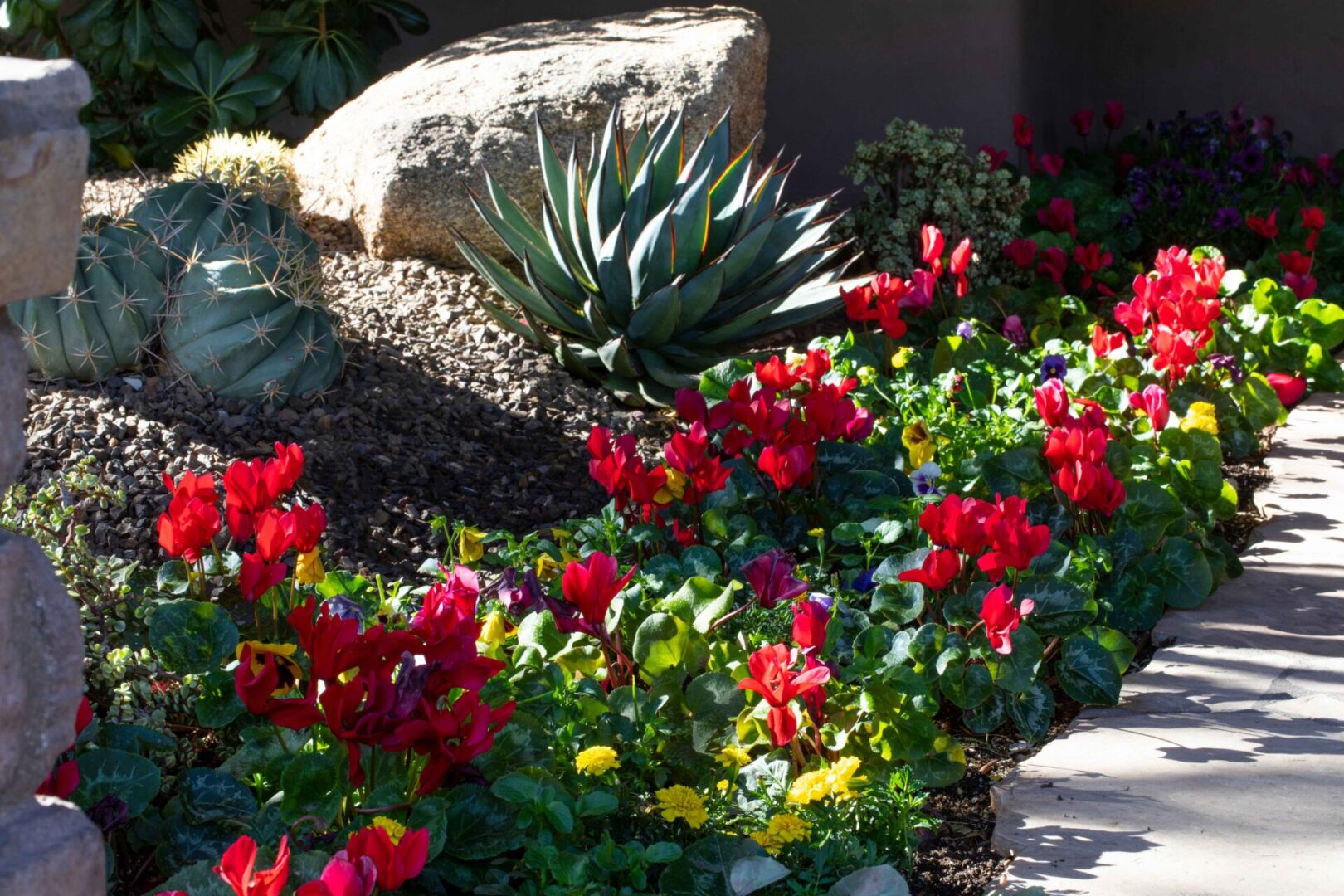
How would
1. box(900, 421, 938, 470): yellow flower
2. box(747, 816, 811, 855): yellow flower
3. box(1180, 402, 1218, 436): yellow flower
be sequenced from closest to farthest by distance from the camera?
box(747, 816, 811, 855): yellow flower < box(900, 421, 938, 470): yellow flower < box(1180, 402, 1218, 436): yellow flower

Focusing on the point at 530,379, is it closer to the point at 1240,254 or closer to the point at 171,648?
the point at 171,648

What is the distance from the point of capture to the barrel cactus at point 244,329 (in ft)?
11.7

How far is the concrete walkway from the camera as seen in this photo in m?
2.00

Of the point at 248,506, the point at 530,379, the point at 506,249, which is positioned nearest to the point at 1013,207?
the point at 506,249

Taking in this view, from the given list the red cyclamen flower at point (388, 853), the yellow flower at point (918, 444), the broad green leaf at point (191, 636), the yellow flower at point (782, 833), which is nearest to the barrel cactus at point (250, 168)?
the yellow flower at point (918, 444)

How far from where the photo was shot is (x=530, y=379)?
411 cm

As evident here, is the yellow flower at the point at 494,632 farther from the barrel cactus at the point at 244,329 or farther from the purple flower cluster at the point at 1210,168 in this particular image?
the purple flower cluster at the point at 1210,168

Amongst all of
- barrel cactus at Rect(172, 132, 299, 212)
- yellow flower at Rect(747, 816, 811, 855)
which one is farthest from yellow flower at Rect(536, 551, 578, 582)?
barrel cactus at Rect(172, 132, 299, 212)

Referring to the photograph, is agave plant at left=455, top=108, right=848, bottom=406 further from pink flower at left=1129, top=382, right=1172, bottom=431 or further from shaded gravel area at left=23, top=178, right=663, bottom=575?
pink flower at left=1129, top=382, right=1172, bottom=431

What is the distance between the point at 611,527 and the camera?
301 centimetres

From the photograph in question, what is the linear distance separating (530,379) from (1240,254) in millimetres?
3843

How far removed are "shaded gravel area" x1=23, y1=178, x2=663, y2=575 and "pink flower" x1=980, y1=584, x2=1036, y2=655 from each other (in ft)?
4.89

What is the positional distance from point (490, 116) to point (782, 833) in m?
3.60

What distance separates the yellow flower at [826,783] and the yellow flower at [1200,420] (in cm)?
187
